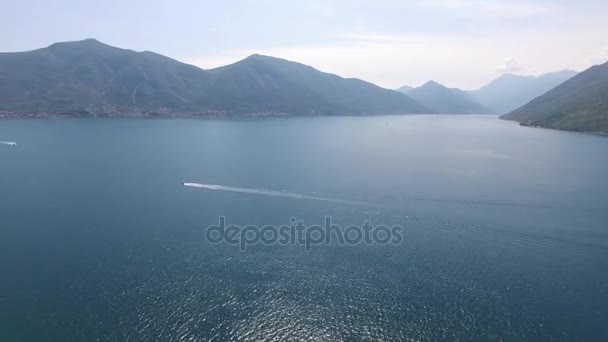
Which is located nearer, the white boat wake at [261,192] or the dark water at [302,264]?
the dark water at [302,264]

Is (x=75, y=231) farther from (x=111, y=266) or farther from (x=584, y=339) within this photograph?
(x=584, y=339)

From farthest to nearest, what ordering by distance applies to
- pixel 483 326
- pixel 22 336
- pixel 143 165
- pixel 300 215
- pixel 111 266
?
pixel 143 165, pixel 300 215, pixel 111 266, pixel 483 326, pixel 22 336

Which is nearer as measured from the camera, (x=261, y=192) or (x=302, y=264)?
(x=302, y=264)

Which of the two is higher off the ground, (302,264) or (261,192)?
(261,192)

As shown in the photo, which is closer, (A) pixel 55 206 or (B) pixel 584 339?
(B) pixel 584 339

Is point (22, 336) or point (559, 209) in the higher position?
point (559, 209)

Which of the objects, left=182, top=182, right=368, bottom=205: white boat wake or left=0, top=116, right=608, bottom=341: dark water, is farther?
left=182, top=182, right=368, bottom=205: white boat wake

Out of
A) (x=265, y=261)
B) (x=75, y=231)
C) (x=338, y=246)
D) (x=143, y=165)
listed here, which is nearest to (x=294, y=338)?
(x=265, y=261)

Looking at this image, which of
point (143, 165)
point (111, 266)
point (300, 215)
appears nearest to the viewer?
point (111, 266)
